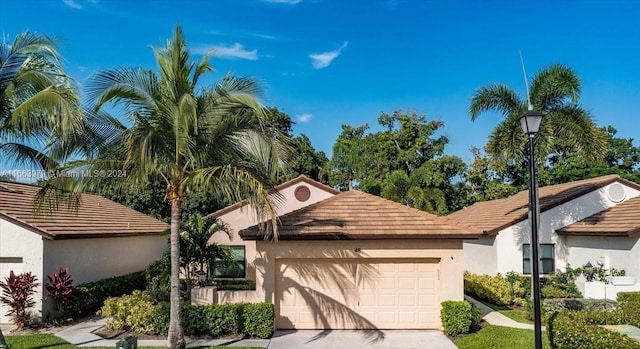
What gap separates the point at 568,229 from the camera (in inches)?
728

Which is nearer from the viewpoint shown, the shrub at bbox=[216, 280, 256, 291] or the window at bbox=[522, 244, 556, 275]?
the shrub at bbox=[216, 280, 256, 291]

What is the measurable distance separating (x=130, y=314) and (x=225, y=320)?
275cm

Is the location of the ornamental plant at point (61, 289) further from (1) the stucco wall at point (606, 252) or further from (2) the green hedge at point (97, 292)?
(1) the stucco wall at point (606, 252)

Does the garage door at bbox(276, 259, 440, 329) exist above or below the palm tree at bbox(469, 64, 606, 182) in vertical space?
below

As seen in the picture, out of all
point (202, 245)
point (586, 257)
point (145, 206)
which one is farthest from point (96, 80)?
point (145, 206)

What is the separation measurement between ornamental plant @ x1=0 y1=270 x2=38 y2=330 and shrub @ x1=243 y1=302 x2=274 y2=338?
6.24 meters

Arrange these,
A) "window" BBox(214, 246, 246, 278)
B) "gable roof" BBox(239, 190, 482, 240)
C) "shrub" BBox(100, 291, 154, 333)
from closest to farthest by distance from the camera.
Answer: "shrub" BBox(100, 291, 154, 333), "gable roof" BBox(239, 190, 482, 240), "window" BBox(214, 246, 246, 278)

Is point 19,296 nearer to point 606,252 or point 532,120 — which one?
point 532,120

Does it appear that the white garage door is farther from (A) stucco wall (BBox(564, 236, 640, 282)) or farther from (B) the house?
(A) stucco wall (BBox(564, 236, 640, 282))

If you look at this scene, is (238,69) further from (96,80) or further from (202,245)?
(202,245)

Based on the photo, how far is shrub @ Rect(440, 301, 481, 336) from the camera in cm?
1212

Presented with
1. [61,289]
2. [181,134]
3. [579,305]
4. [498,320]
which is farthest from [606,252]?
[61,289]

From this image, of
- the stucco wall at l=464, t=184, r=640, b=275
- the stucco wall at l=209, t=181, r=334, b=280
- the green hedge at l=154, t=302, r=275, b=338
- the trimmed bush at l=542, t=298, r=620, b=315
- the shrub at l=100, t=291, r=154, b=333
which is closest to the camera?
the green hedge at l=154, t=302, r=275, b=338

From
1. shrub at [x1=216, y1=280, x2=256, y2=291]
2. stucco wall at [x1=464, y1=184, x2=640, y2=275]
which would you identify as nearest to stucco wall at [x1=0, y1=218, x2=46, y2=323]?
shrub at [x1=216, y1=280, x2=256, y2=291]
